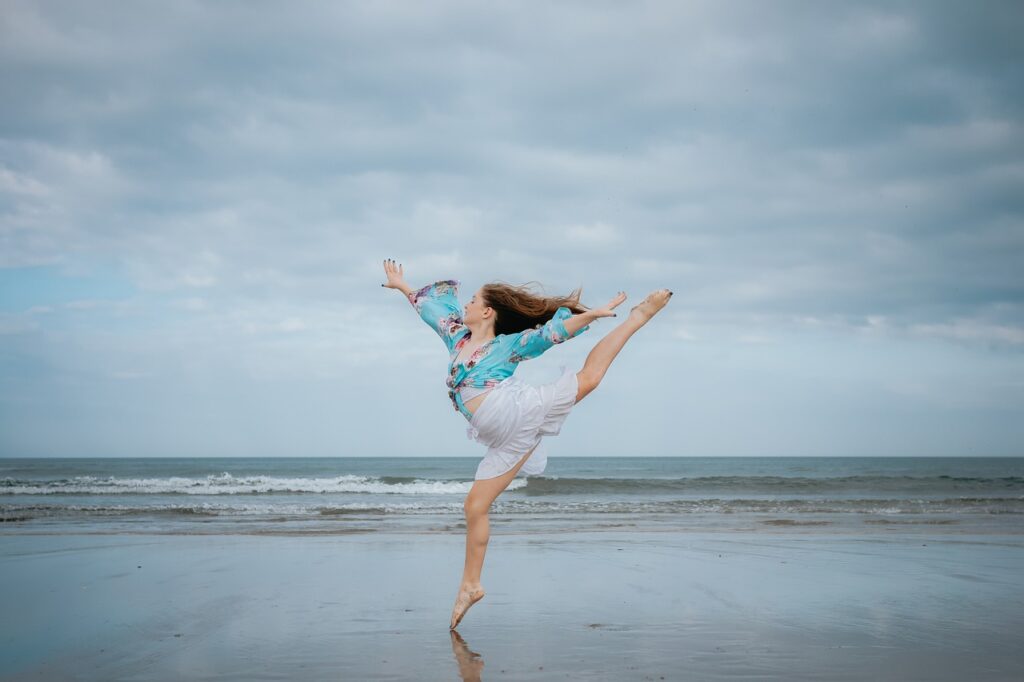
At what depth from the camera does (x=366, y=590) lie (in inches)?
227

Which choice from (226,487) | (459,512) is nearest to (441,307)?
(459,512)

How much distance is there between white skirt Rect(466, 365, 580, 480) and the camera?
4547 millimetres

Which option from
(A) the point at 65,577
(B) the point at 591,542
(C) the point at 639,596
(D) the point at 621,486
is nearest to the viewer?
(C) the point at 639,596

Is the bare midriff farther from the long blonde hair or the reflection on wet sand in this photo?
the reflection on wet sand

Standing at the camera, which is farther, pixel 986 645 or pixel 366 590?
pixel 366 590

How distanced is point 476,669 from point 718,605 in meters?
2.13

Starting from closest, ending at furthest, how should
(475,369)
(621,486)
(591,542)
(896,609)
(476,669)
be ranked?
(476,669) < (475,369) < (896,609) < (591,542) < (621,486)

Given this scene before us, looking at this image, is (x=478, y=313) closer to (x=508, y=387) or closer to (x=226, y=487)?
(x=508, y=387)

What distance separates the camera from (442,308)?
16.8 feet

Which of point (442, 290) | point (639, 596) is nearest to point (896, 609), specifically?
point (639, 596)

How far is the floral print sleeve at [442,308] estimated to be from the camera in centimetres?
501

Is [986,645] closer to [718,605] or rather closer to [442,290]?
[718,605]

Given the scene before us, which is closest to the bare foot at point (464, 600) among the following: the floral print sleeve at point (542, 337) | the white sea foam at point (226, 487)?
the floral print sleeve at point (542, 337)

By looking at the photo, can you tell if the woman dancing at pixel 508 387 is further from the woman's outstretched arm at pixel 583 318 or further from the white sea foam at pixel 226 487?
the white sea foam at pixel 226 487
